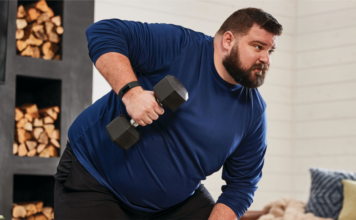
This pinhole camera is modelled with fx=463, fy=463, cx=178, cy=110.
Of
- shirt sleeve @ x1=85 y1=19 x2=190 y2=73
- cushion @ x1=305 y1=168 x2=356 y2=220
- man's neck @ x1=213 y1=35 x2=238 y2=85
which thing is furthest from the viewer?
cushion @ x1=305 y1=168 x2=356 y2=220

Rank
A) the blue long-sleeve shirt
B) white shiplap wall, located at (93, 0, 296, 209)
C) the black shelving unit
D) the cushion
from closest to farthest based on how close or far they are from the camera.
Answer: the blue long-sleeve shirt < the black shelving unit < the cushion < white shiplap wall, located at (93, 0, 296, 209)

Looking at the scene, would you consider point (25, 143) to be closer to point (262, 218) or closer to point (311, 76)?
point (262, 218)

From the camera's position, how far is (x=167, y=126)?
1.61m

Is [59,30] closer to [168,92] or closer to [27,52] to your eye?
[27,52]

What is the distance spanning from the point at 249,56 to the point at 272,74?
248 centimetres

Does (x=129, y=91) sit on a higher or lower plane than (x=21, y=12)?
lower

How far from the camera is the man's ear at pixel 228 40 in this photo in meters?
1.67

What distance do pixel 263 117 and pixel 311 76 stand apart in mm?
2395

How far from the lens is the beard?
165 cm

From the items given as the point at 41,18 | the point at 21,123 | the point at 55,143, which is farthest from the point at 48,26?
the point at 55,143

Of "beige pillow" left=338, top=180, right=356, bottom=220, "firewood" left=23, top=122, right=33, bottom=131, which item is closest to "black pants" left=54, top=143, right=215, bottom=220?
"firewood" left=23, top=122, right=33, bottom=131

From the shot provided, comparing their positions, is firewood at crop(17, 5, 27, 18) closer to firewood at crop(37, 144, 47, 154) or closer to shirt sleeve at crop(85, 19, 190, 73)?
firewood at crop(37, 144, 47, 154)

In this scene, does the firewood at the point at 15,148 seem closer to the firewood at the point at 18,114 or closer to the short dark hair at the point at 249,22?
the firewood at the point at 18,114

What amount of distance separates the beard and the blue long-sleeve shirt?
6 centimetres
